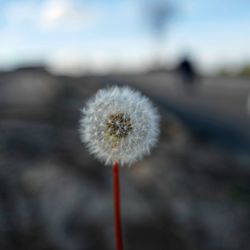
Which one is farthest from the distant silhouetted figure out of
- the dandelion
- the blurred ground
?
the dandelion

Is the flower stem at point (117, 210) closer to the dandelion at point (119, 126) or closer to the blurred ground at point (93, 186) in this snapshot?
the dandelion at point (119, 126)

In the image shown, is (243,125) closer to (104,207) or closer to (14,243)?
(104,207)

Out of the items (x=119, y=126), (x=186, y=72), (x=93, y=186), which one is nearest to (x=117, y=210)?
(x=119, y=126)

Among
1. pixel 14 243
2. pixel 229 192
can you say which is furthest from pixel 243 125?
pixel 14 243

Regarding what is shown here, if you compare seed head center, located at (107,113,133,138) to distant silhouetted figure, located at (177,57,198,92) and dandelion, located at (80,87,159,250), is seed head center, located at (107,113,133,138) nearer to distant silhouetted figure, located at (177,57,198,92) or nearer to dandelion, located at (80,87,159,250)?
dandelion, located at (80,87,159,250)

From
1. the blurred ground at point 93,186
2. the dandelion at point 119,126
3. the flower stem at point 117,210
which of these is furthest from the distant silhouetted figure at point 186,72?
the flower stem at point 117,210

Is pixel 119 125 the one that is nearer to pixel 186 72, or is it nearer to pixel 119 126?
pixel 119 126
